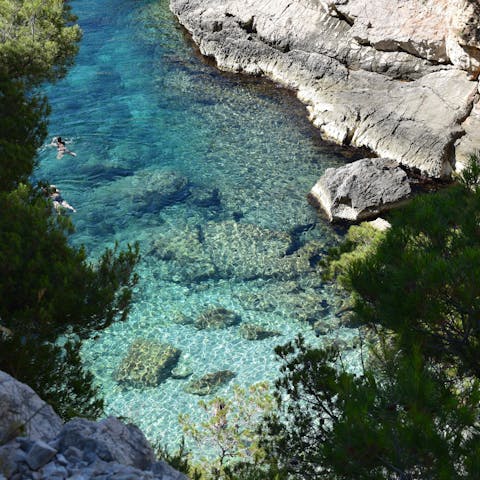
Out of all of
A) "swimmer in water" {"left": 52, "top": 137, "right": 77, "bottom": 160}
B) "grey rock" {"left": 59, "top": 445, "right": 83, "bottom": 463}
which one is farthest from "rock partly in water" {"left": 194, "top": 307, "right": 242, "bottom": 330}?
"swimmer in water" {"left": 52, "top": 137, "right": 77, "bottom": 160}

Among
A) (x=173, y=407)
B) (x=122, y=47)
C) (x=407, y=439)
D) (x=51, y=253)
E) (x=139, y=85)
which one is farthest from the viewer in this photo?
(x=122, y=47)

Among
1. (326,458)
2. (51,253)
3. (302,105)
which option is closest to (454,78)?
(302,105)

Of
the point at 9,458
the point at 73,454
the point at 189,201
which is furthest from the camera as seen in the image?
the point at 189,201

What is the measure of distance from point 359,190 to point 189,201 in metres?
6.02

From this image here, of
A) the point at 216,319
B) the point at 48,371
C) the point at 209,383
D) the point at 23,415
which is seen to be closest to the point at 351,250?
the point at 48,371

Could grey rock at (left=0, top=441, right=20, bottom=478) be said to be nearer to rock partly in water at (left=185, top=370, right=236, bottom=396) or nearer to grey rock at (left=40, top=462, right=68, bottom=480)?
grey rock at (left=40, top=462, right=68, bottom=480)

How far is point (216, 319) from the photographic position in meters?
16.5

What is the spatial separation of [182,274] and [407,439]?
13.0m

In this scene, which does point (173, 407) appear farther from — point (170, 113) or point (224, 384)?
point (170, 113)

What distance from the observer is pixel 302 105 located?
28.8 m

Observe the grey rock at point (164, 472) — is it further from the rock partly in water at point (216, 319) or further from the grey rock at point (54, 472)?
the rock partly in water at point (216, 319)

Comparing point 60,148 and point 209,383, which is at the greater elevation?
point 60,148

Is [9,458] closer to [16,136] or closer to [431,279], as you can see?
[431,279]

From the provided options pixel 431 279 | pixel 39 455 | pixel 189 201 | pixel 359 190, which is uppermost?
pixel 431 279
